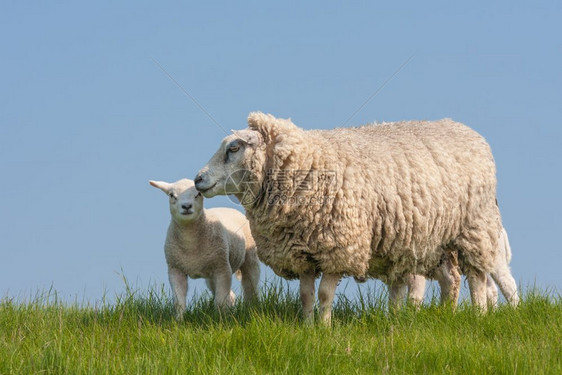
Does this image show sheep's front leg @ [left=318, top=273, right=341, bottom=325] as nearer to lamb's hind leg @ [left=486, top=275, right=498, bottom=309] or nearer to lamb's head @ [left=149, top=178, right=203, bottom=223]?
lamb's head @ [left=149, top=178, right=203, bottom=223]

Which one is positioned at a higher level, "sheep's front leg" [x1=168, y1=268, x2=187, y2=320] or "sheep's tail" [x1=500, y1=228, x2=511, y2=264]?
"sheep's tail" [x1=500, y1=228, x2=511, y2=264]

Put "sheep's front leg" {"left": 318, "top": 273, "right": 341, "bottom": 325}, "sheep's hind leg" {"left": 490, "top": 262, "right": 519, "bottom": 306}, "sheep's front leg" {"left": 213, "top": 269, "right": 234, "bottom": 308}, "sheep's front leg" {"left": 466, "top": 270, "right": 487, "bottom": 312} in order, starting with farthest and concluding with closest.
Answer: "sheep's hind leg" {"left": 490, "top": 262, "right": 519, "bottom": 306}, "sheep's front leg" {"left": 466, "top": 270, "right": 487, "bottom": 312}, "sheep's front leg" {"left": 213, "top": 269, "right": 234, "bottom": 308}, "sheep's front leg" {"left": 318, "top": 273, "right": 341, "bottom": 325}

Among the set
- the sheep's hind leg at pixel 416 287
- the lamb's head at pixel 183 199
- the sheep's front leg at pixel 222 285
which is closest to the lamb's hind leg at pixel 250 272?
the sheep's front leg at pixel 222 285

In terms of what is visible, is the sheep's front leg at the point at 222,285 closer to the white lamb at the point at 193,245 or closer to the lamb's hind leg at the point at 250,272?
the white lamb at the point at 193,245

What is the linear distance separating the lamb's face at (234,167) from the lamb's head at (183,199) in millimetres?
983

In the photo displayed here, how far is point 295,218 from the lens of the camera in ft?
22.8

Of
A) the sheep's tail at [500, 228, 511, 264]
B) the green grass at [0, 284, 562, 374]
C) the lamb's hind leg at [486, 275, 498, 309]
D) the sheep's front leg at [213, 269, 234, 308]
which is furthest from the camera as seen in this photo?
the sheep's tail at [500, 228, 511, 264]

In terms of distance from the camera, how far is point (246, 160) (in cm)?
693

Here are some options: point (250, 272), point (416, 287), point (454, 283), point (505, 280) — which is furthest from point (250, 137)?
point (505, 280)

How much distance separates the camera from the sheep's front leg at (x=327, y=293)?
685 cm

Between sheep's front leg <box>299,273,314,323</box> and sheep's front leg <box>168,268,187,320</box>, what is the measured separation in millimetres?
1586

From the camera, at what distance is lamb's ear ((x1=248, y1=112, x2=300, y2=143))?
23.1 feet

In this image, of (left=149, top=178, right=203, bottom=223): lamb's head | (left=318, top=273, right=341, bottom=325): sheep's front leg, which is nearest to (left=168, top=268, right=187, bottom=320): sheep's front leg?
(left=149, top=178, right=203, bottom=223): lamb's head

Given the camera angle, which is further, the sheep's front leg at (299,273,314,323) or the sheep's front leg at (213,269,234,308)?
the sheep's front leg at (213,269,234,308)
